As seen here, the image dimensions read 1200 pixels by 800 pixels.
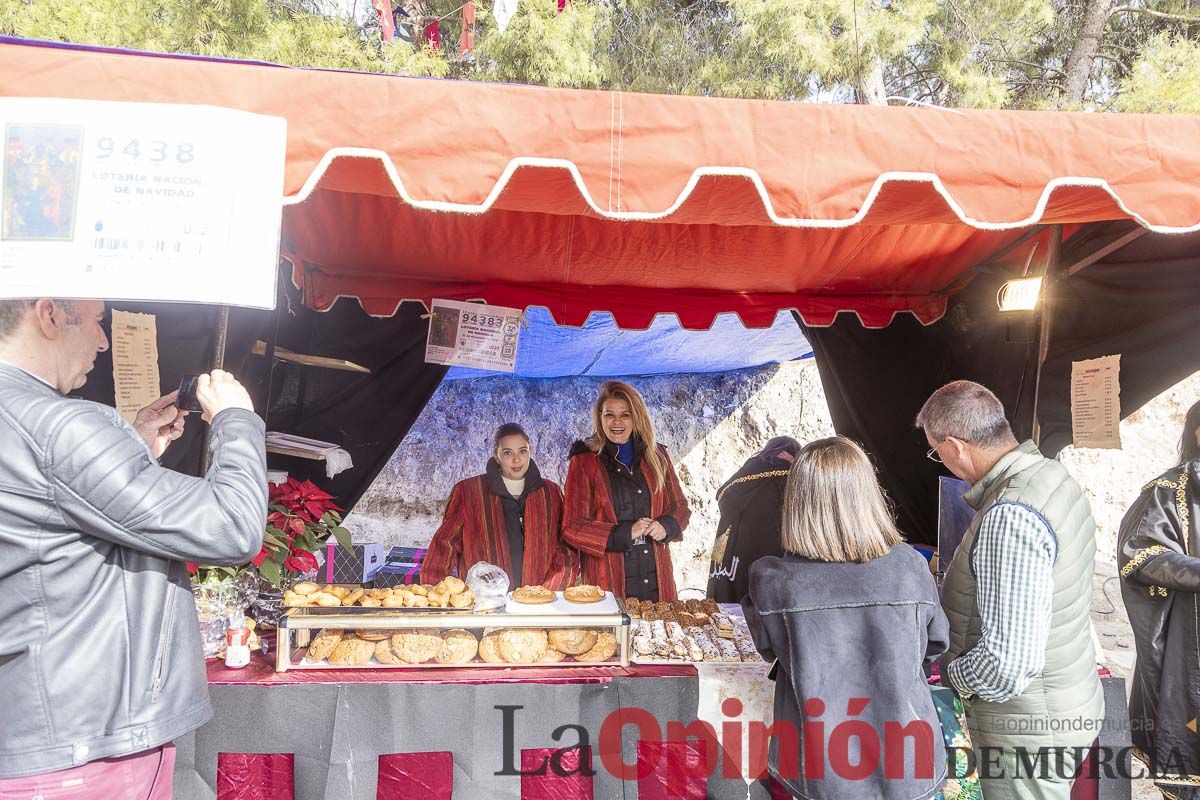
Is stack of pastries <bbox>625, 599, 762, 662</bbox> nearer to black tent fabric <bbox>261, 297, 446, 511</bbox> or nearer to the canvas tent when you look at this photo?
the canvas tent

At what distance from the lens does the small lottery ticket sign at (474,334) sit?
3.50 meters

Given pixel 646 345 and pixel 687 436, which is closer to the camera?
pixel 646 345

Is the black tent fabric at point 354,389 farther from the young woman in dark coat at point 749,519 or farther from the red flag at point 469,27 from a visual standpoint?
the red flag at point 469,27

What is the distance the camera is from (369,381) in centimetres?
420

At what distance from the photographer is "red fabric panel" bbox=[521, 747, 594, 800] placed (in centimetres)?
220

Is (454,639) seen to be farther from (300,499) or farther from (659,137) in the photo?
(659,137)

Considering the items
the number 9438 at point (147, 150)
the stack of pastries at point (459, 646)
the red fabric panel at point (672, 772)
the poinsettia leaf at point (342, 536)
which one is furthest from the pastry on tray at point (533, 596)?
the number 9438 at point (147, 150)

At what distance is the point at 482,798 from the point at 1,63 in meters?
2.28

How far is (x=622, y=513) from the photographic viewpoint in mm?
3748

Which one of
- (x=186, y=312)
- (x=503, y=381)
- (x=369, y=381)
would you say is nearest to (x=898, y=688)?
(x=186, y=312)

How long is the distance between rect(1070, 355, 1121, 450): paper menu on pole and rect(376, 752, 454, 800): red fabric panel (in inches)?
104

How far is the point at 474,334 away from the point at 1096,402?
9.05 feet

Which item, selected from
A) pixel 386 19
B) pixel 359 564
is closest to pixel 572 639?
pixel 359 564

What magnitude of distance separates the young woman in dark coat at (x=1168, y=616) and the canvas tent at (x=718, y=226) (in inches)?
16.5
